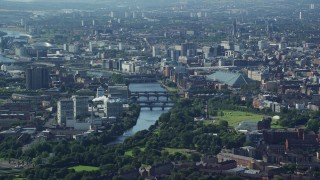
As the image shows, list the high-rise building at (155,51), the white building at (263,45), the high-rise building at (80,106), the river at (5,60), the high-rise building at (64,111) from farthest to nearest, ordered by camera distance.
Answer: the white building at (263,45)
the high-rise building at (155,51)
the river at (5,60)
the high-rise building at (80,106)
the high-rise building at (64,111)

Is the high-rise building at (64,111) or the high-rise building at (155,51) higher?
the high-rise building at (64,111)

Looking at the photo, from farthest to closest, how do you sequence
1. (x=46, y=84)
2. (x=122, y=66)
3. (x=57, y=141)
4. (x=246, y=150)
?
(x=122, y=66) < (x=46, y=84) < (x=57, y=141) < (x=246, y=150)

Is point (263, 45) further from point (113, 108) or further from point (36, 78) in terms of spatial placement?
point (113, 108)

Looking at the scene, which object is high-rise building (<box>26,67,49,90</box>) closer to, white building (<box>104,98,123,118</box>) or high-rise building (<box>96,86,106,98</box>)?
high-rise building (<box>96,86,106,98</box>)

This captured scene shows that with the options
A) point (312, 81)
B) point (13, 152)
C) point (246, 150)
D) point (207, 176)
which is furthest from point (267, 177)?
point (312, 81)

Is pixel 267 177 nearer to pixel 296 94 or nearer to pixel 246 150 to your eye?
pixel 246 150

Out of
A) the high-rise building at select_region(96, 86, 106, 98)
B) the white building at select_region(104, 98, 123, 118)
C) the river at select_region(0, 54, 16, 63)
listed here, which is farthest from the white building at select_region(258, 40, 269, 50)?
the white building at select_region(104, 98, 123, 118)

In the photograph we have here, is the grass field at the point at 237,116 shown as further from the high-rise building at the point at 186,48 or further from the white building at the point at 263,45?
the white building at the point at 263,45

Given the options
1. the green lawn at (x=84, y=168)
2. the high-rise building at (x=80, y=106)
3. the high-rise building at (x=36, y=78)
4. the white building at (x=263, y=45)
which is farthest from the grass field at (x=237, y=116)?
the white building at (x=263, y=45)
